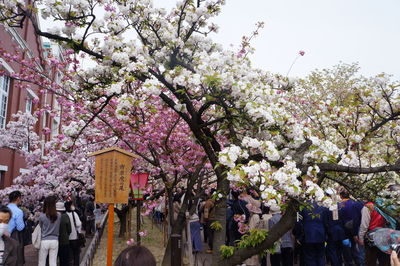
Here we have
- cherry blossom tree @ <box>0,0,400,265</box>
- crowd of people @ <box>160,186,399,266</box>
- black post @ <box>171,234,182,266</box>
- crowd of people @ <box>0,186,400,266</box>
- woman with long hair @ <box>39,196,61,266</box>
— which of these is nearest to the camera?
cherry blossom tree @ <box>0,0,400,265</box>

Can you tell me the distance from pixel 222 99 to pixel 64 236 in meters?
5.11

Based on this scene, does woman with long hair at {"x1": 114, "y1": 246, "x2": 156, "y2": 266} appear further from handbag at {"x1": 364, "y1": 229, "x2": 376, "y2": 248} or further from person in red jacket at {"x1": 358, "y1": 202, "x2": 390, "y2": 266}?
person in red jacket at {"x1": 358, "y1": 202, "x2": 390, "y2": 266}

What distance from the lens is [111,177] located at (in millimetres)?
6469

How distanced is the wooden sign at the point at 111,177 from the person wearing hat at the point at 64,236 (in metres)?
1.89

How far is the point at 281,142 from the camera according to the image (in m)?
5.39

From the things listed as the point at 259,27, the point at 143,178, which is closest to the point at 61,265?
the point at 143,178

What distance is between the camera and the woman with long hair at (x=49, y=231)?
283 inches

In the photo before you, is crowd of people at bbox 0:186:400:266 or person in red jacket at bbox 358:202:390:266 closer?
person in red jacket at bbox 358:202:390:266

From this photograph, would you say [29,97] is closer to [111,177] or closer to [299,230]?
[111,177]

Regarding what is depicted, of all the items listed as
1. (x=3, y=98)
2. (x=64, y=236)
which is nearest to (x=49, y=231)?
(x=64, y=236)

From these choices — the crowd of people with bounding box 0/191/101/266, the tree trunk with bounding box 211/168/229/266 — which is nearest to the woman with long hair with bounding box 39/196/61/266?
the crowd of people with bounding box 0/191/101/266

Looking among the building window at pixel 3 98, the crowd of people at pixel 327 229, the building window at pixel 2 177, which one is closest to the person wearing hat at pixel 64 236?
the crowd of people at pixel 327 229

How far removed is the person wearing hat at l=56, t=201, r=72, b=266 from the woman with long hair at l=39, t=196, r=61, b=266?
14.8 inches

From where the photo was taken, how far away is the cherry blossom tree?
459 cm
